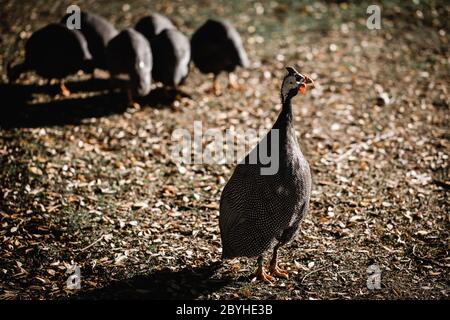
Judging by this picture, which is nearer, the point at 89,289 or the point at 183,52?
the point at 89,289

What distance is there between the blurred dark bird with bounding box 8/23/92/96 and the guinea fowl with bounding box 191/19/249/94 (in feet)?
4.63

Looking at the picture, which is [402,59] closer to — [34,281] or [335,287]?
[335,287]

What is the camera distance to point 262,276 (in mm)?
4133

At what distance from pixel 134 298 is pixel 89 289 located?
1.22 ft

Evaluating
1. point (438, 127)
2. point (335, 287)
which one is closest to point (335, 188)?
point (335, 287)

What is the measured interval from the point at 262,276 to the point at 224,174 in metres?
1.81

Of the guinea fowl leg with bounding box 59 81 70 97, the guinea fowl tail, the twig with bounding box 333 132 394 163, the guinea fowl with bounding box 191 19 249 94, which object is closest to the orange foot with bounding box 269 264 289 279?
the twig with bounding box 333 132 394 163

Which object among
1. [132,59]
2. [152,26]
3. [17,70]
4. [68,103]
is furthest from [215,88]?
[17,70]

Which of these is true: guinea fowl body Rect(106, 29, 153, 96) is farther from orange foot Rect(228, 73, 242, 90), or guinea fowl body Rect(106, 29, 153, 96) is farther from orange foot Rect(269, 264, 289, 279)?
orange foot Rect(269, 264, 289, 279)

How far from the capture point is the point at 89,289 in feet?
13.2

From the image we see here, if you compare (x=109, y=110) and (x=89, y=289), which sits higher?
(x=109, y=110)

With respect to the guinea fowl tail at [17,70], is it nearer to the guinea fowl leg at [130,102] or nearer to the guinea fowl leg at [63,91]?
the guinea fowl leg at [63,91]

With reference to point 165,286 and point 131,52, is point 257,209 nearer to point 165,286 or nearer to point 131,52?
point 165,286
